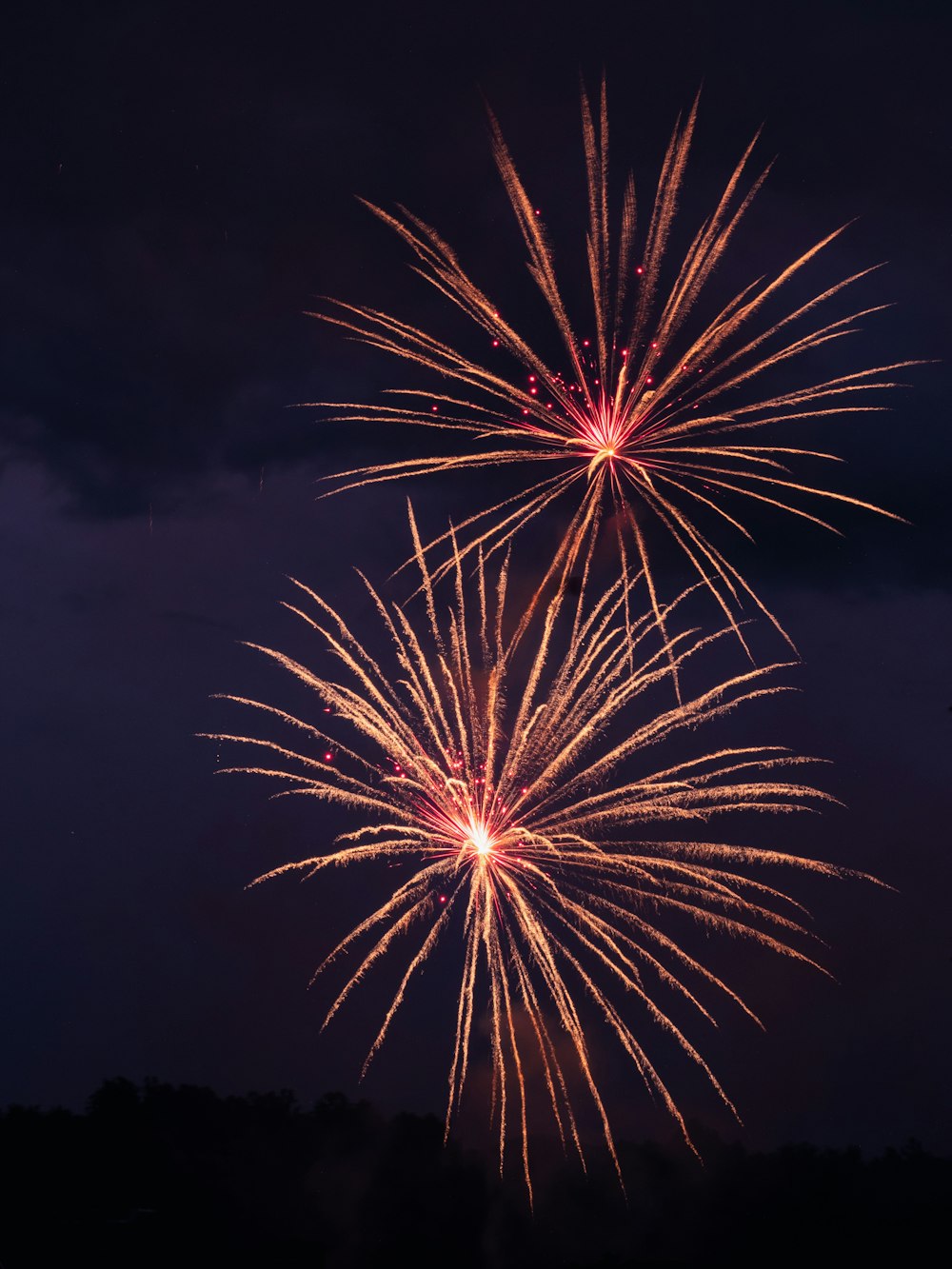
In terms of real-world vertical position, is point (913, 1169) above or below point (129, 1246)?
above

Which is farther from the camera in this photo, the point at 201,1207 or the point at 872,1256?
the point at 872,1256

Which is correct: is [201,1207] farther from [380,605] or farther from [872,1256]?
[380,605]

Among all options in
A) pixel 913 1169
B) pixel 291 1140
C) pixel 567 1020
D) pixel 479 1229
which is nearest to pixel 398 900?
pixel 567 1020

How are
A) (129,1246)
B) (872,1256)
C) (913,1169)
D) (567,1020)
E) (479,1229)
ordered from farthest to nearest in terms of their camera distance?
(913,1169) → (872,1256) → (479,1229) → (129,1246) → (567,1020)

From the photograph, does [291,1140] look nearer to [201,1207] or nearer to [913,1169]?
[201,1207]

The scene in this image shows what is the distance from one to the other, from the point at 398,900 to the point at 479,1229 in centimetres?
4627

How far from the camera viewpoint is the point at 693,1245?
70250mm

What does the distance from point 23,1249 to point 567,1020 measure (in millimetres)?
25162

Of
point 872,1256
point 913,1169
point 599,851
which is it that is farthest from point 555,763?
point 913,1169

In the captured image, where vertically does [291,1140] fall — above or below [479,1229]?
above

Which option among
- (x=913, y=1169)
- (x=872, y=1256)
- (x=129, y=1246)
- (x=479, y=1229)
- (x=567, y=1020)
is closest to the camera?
(x=567, y=1020)

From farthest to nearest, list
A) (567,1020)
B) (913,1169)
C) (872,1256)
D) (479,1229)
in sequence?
(913,1169)
(872,1256)
(479,1229)
(567,1020)

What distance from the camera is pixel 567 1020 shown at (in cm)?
2564

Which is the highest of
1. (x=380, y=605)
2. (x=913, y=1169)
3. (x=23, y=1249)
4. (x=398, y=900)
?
(x=913, y=1169)
